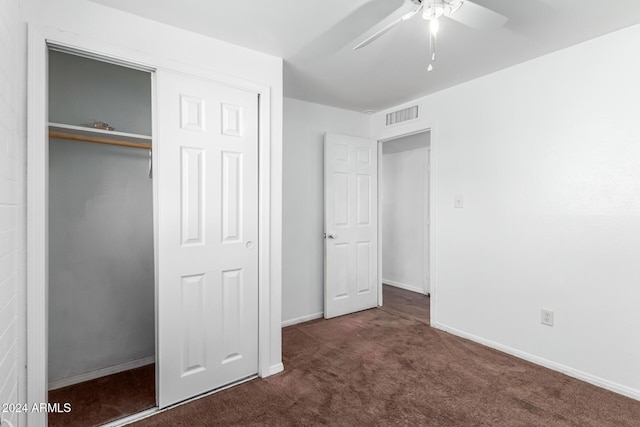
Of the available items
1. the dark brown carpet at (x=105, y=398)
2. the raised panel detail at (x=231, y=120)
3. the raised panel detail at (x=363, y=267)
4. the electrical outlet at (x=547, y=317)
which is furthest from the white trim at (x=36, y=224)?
the electrical outlet at (x=547, y=317)

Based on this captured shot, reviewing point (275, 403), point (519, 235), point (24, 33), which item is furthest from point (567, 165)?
point (24, 33)

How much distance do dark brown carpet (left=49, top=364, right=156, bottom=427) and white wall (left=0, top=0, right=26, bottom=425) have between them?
0.47 meters

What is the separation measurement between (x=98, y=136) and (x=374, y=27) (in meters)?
1.99

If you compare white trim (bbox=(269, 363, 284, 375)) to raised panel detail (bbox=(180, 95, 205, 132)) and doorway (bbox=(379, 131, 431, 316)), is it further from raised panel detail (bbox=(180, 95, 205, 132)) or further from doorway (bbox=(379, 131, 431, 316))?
doorway (bbox=(379, 131, 431, 316))

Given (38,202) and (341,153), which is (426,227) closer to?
(341,153)

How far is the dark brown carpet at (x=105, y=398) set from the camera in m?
1.90

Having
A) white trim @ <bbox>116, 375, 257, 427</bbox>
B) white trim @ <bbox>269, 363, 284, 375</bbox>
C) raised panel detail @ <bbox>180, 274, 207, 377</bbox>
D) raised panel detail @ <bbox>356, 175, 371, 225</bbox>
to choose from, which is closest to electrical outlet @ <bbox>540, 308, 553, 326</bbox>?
raised panel detail @ <bbox>356, 175, 371, 225</bbox>

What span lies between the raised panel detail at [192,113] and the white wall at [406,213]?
321 cm

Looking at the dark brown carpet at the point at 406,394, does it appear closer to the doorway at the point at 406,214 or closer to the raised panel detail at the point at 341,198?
the raised panel detail at the point at 341,198

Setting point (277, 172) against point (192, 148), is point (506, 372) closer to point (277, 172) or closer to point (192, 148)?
point (277, 172)

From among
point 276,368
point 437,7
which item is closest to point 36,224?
point 276,368

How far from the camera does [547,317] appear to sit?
248 cm

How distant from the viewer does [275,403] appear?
2.04 meters

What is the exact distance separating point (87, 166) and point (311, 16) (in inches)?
74.7
